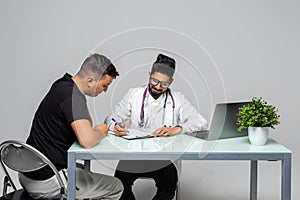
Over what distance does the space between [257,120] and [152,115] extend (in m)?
0.54

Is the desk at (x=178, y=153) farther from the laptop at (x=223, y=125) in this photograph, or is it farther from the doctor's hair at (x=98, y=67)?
the doctor's hair at (x=98, y=67)

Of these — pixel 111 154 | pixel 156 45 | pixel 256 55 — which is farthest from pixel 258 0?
pixel 111 154

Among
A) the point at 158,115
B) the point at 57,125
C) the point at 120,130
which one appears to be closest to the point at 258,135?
the point at 158,115

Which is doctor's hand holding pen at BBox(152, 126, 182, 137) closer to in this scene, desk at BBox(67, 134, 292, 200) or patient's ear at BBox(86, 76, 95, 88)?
desk at BBox(67, 134, 292, 200)

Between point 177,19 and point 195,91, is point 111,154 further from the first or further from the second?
point 177,19

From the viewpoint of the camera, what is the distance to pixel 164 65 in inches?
108

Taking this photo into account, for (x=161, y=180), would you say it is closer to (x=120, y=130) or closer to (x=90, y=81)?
(x=120, y=130)

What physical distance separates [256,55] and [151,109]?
1.89 metres

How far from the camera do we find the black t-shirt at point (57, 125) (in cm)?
257

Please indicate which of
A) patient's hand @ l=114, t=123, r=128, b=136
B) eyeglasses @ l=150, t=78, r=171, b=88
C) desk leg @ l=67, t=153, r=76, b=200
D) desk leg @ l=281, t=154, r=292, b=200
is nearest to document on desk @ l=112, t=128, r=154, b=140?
patient's hand @ l=114, t=123, r=128, b=136

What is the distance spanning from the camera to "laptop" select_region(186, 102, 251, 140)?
2.69 metres

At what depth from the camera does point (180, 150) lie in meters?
2.48

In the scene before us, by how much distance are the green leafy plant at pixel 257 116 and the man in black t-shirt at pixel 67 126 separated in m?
0.64

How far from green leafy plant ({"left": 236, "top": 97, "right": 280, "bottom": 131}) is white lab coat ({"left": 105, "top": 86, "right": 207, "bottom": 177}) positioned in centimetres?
24
